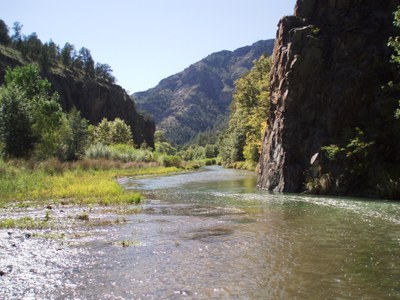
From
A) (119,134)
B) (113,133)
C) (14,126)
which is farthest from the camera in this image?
(119,134)

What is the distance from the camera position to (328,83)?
3416cm

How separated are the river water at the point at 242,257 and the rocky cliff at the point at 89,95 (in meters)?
118

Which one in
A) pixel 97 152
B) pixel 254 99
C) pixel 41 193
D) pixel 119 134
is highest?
pixel 254 99

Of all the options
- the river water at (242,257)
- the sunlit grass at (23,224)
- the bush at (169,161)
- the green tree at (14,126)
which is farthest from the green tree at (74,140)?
the river water at (242,257)

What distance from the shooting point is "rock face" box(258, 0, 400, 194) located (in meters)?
32.1

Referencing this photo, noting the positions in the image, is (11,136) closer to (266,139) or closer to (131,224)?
(266,139)

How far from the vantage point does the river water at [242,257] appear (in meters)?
9.60

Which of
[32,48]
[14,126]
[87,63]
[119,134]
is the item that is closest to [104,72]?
[87,63]

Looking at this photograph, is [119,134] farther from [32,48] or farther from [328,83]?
[328,83]

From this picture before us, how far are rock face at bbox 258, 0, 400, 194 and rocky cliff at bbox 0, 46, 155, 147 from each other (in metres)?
105

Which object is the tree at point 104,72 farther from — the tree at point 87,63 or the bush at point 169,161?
the bush at point 169,161

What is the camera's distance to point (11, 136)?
52.2m

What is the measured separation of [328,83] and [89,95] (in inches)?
5272

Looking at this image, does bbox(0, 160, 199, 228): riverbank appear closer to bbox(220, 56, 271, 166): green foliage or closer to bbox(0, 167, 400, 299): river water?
bbox(0, 167, 400, 299): river water
